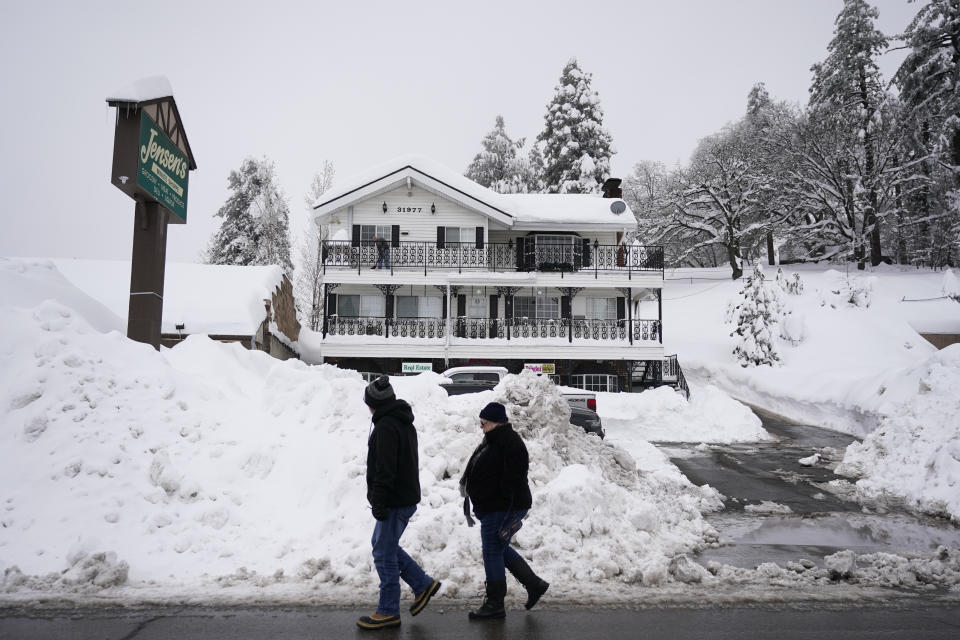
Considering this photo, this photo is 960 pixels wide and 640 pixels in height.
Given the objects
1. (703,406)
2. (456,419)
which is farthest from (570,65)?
(456,419)

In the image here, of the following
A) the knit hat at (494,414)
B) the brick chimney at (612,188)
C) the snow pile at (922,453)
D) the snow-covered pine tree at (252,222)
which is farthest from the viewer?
the snow-covered pine tree at (252,222)

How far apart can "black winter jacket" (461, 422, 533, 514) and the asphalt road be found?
0.91 meters

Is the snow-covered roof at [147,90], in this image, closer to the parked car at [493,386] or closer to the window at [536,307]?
the parked car at [493,386]

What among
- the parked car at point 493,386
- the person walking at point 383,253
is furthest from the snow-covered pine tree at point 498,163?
the parked car at point 493,386

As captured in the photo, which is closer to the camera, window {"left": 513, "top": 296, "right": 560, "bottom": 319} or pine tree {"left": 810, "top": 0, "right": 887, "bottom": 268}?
window {"left": 513, "top": 296, "right": 560, "bottom": 319}

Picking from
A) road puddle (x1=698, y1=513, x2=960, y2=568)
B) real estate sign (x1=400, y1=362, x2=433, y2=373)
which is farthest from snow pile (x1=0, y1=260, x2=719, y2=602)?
real estate sign (x1=400, y1=362, x2=433, y2=373)

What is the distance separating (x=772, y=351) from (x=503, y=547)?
2692 cm

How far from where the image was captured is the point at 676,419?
1859 centimetres

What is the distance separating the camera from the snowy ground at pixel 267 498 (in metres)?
5.81

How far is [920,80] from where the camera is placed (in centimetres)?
3628

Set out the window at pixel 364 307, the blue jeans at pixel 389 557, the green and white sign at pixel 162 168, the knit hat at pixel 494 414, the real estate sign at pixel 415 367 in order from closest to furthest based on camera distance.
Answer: the blue jeans at pixel 389 557, the knit hat at pixel 494 414, the green and white sign at pixel 162 168, the real estate sign at pixel 415 367, the window at pixel 364 307

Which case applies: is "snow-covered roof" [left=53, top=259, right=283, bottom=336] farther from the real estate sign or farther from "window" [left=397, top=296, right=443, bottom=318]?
the real estate sign

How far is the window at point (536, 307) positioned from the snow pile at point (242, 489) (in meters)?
18.2

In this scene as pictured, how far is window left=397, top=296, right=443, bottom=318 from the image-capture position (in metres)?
27.0
